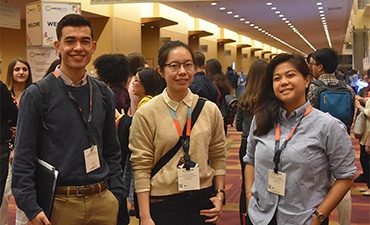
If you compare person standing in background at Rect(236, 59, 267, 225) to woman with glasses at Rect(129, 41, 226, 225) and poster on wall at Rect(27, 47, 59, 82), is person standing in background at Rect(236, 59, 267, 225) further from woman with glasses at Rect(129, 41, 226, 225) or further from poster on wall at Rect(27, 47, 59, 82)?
poster on wall at Rect(27, 47, 59, 82)

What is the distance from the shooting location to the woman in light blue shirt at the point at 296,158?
1.97 meters

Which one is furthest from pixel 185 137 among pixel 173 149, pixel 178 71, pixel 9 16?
pixel 9 16

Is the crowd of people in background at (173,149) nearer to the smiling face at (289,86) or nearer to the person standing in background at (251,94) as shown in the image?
the smiling face at (289,86)

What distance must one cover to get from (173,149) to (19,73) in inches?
109

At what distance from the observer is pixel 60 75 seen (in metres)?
2.08

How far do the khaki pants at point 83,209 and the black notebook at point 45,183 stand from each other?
0.21ft

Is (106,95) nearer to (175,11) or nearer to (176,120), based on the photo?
(176,120)

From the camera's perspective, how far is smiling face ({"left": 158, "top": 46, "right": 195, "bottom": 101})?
216 centimetres

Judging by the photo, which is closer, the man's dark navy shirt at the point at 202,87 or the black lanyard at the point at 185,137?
the black lanyard at the point at 185,137

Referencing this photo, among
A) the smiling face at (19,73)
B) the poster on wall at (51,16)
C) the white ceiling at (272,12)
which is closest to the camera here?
the smiling face at (19,73)

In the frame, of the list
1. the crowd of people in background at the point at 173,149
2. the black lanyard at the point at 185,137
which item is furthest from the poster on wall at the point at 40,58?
the black lanyard at the point at 185,137

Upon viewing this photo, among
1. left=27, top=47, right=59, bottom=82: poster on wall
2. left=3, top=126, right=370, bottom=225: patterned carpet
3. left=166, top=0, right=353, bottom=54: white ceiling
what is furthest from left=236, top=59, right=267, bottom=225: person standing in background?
left=166, top=0, right=353, bottom=54: white ceiling

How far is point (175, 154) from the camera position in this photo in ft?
Answer: 7.04

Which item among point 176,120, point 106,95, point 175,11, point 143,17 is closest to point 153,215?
point 176,120
